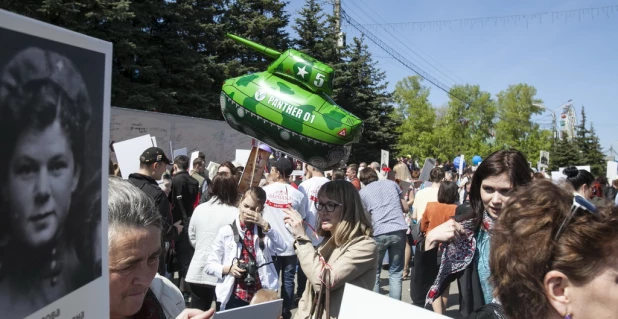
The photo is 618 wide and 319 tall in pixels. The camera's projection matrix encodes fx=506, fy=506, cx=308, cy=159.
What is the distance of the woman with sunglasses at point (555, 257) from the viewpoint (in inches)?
55.9

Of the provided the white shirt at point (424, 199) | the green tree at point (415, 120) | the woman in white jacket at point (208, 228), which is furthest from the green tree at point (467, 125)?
the woman in white jacket at point (208, 228)

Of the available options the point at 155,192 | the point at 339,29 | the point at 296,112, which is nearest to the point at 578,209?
the point at 296,112

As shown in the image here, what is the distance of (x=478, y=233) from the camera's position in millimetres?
2764

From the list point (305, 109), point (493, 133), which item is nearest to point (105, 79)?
point (305, 109)

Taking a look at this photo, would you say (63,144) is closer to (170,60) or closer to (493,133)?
(170,60)

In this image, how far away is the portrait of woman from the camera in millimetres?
765

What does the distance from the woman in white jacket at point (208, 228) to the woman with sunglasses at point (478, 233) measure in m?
2.67

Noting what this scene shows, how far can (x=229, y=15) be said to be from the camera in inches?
1194

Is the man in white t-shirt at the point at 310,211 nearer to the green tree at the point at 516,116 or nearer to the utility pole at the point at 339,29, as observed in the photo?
the utility pole at the point at 339,29

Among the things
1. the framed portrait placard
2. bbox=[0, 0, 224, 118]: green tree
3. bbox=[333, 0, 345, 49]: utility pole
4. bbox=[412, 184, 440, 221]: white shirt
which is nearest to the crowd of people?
the framed portrait placard

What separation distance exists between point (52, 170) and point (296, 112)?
2.59 metres

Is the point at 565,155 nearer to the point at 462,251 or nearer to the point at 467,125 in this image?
the point at 467,125

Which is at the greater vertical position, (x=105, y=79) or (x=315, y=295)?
(x=105, y=79)

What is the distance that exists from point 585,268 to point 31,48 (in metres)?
1.46
